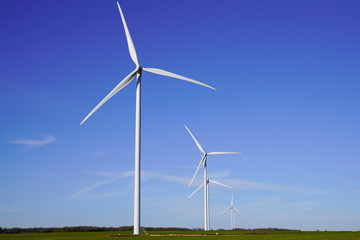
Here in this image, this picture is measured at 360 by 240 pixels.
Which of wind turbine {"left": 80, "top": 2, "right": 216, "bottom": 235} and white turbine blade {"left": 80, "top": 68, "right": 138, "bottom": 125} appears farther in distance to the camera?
white turbine blade {"left": 80, "top": 68, "right": 138, "bottom": 125}

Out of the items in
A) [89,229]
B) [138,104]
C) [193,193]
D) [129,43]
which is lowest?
[89,229]

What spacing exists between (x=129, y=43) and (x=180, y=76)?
30.1 ft

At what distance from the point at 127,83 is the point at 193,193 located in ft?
130

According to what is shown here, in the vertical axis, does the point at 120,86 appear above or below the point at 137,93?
above

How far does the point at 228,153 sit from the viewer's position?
88125mm

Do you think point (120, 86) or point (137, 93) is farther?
point (120, 86)

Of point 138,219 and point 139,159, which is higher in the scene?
point 139,159

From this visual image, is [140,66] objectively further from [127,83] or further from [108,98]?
[108,98]

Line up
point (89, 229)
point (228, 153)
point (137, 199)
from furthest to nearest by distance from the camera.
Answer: point (89, 229)
point (228, 153)
point (137, 199)

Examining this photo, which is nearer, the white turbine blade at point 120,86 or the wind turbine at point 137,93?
the wind turbine at point 137,93

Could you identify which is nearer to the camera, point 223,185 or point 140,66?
point 140,66

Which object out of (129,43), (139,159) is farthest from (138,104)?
(129,43)

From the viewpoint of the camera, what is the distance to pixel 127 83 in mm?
56906

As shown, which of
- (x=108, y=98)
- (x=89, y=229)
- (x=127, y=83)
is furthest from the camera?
(x=89, y=229)
